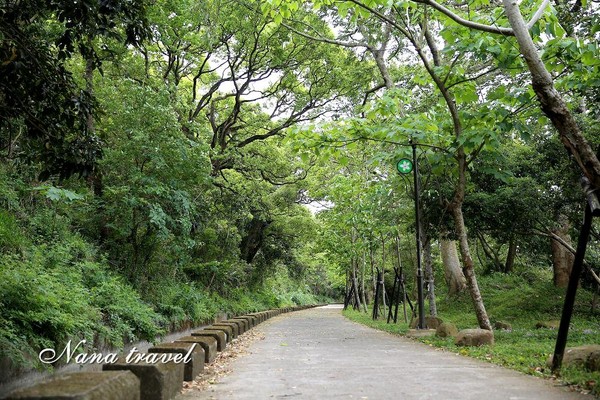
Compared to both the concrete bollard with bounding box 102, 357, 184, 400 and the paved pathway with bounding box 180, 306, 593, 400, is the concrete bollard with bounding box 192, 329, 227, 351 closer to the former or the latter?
the paved pathway with bounding box 180, 306, 593, 400

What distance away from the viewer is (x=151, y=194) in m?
10.1

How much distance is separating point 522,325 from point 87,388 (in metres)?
13.1

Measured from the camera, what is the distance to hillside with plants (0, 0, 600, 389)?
5367 mm

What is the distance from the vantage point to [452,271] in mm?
19656

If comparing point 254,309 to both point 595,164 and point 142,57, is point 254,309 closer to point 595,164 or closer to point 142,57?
point 142,57

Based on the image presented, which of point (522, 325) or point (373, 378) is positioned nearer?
point (373, 378)

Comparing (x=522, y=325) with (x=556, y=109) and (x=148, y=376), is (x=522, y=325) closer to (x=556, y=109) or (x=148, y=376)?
(x=556, y=109)

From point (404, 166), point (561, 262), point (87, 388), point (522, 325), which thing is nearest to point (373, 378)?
point (87, 388)

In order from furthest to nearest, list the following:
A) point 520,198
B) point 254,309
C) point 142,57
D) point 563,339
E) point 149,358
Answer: point 254,309, point 142,57, point 520,198, point 563,339, point 149,358

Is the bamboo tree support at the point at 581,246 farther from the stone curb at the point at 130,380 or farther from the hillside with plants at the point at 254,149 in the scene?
the stone curb at the point at 130,380

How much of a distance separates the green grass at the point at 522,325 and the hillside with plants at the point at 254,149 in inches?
4.0

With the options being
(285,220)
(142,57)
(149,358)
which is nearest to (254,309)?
(285,220)

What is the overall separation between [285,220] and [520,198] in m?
13.9

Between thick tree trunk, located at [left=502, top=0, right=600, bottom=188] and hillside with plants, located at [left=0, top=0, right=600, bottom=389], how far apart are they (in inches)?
0.9
